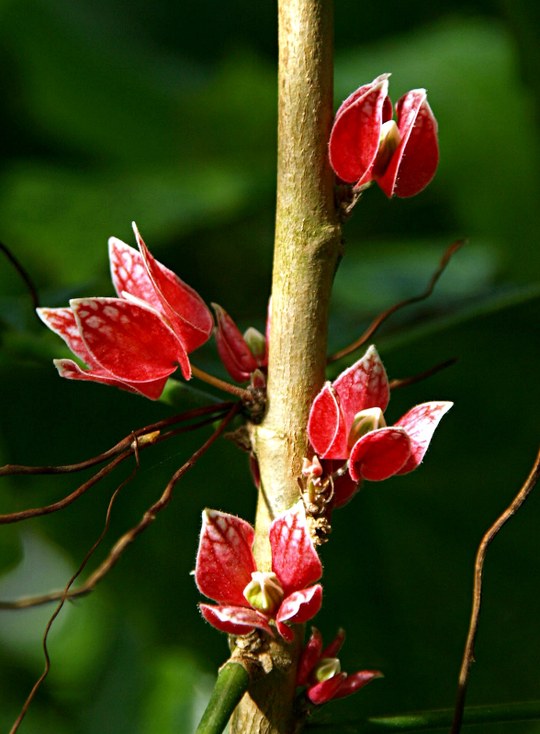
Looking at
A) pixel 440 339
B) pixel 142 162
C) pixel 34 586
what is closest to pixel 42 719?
pixel 34 586

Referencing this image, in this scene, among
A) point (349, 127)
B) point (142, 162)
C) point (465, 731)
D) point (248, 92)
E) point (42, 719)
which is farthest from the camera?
point (142, 162)

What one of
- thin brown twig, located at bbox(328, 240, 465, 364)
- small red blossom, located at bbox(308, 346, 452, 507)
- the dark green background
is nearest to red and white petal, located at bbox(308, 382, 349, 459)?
small red blossom, located at bbox(308, 346, 452, 507)

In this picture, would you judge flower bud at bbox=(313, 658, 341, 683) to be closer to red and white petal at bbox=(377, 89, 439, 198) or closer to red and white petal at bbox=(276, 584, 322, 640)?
red and white petal at bbox=(276, 584, 322, 640)

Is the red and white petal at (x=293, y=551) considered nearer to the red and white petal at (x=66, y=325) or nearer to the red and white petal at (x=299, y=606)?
the red and white petal at (x=299, y=606)

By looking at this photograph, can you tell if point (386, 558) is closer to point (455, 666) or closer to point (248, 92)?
point (455, 666)

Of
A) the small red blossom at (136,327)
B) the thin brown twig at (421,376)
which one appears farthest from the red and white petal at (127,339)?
the thin brown twig at (421,376)
